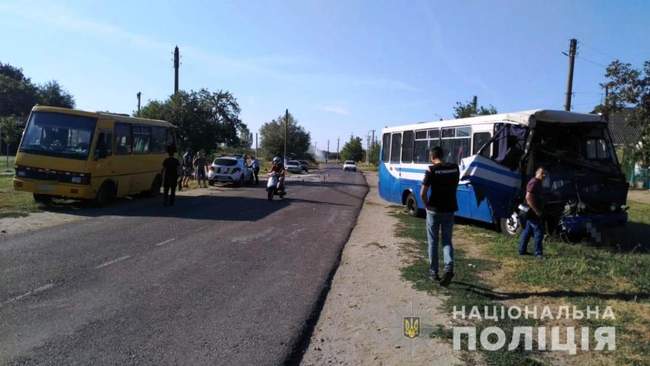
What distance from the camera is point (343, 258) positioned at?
388 inches

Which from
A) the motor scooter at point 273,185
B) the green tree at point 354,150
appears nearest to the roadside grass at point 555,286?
the motor scooter at point 273,185

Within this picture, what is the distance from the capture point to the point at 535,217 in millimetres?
9797

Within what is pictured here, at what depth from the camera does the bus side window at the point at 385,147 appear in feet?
64.8

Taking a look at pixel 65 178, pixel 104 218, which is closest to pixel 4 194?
pixel 65 178

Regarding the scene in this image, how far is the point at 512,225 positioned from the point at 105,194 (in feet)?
37.0

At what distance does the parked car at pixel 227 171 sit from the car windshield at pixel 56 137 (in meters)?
14.0

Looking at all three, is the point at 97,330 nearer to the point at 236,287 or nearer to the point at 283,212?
the point at 236,287

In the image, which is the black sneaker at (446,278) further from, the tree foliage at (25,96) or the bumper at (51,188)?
the tree foliage at (25,96)

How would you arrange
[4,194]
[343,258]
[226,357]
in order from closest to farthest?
[226,357]
[343,258]
[4,194]

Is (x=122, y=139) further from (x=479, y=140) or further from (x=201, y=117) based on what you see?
(x=201, y=117)

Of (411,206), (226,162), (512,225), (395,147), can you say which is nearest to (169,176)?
(395,147)

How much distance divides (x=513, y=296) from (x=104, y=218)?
10005mm

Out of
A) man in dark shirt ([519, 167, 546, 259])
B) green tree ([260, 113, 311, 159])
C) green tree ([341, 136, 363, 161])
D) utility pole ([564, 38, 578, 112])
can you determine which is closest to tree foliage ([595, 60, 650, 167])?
utility pole ([564, 38, 578, 112])

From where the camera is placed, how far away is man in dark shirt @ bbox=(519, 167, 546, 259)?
973 centimetres
